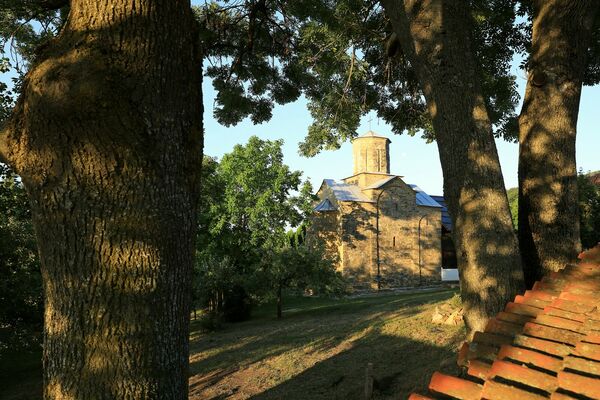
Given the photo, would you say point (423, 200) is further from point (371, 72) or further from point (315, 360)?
point (371, 72)

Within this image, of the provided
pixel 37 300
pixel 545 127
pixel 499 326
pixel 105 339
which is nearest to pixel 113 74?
pixel 105 339

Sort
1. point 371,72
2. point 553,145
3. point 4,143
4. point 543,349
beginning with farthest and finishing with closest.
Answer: point 371,72 < point 553,145 < point 4,143 < point 543,349

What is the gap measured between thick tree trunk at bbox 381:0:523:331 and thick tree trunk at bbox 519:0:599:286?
1.61 ft

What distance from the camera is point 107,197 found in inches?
94.6

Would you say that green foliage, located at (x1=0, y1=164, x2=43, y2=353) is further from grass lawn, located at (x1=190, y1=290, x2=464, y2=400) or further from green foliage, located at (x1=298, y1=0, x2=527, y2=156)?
green foliage, located at (x1=298, y1=0, x2=527, y2=156)

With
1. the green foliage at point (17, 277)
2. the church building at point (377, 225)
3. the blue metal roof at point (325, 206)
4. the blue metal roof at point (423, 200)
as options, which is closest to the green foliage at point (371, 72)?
the green foliage at point (17, 277)

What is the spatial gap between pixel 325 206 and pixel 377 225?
13.7ft

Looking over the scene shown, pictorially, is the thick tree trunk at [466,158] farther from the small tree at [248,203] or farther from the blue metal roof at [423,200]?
the blue metal roof at [423,200]

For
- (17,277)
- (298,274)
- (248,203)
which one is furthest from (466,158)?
(248,203)

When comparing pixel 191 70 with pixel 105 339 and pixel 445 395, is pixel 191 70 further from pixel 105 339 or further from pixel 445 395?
pixel 445 395

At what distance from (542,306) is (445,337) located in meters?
8.06

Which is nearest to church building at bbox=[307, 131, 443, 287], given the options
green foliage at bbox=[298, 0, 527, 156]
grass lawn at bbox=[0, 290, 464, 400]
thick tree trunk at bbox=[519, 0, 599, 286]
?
grass lawn at bbox=[0, 290, 464, 400]

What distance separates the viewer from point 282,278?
67.7ft

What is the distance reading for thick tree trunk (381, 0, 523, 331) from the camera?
3646 mm
